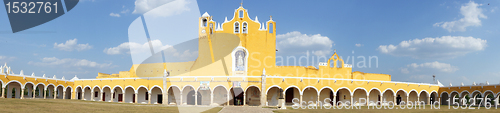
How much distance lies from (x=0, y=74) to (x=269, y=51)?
24.6 metres

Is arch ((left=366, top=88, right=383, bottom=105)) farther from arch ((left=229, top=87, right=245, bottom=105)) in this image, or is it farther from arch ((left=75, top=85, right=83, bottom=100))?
arch ((left=75, top=85, right=83, bottom=100))

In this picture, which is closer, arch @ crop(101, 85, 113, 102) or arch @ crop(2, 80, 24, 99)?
arch @ crop(2, 80, 24, 99)

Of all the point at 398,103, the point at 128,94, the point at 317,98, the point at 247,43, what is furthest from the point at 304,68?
the point at 128,94

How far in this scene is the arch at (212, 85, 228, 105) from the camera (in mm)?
32844

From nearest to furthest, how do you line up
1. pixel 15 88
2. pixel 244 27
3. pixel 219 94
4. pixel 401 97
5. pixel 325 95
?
1. pixel 219 94
2. pixel 325 95
3. pixel 244 27
4. pixel 15 88
5. pixel 401 97

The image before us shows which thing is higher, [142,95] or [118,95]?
[142,95]

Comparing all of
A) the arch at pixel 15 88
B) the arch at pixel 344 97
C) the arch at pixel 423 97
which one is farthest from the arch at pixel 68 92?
the arch at pixel 423 97

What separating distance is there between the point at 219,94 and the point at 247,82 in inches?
132

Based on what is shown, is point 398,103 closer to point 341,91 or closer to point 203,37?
point 341,91

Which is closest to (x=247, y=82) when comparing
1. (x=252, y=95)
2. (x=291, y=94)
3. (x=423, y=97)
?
(x=252, y=95)

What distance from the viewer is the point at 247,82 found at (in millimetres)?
31297

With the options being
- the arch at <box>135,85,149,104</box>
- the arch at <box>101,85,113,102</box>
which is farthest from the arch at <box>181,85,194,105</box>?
the arch at <box>101,85,113,102</box>

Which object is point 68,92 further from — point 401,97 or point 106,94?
point 401,97

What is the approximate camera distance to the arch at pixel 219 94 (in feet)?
108
